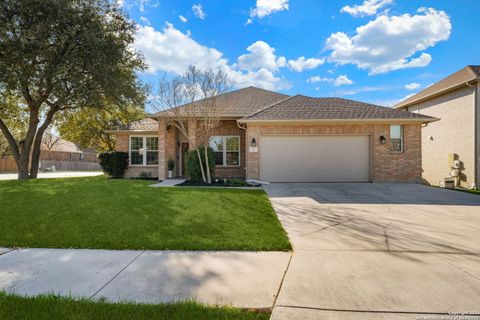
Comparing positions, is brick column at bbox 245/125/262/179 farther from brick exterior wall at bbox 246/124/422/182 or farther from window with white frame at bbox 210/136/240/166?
window with white frame at bbox 210/136/240/166

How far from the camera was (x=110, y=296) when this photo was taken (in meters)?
2.80

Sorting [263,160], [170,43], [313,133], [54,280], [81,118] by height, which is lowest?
[54,280]

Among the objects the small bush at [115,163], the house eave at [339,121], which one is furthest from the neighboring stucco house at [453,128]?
the small bush at [115,163]

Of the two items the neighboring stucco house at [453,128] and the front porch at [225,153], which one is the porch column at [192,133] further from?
the neighboring stucco house at [453,128]

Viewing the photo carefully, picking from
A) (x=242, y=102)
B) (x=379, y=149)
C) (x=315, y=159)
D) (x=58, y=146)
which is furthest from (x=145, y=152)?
(x=58, y=146)

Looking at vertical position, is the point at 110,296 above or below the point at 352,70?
below

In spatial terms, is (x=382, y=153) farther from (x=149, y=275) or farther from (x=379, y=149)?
(x=149, y=275)

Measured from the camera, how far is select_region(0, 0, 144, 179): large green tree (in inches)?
418

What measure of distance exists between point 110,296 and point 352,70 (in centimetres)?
1992

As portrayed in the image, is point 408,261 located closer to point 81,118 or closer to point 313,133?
point 313,133

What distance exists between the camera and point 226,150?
47.6ft

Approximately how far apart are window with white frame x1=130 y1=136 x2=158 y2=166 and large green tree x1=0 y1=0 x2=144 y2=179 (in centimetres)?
285

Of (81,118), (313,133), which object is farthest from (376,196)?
(81,118)

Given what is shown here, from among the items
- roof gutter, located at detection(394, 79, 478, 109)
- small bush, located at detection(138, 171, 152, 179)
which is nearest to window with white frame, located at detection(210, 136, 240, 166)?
small bush, located at detection(138, 171, 152, 179)
